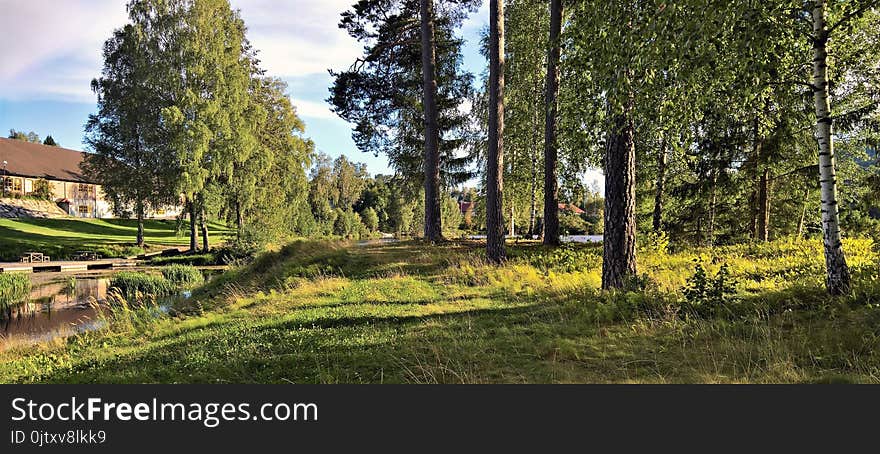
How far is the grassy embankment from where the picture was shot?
14.7ft

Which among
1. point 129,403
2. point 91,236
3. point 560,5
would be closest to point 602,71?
point 129,403

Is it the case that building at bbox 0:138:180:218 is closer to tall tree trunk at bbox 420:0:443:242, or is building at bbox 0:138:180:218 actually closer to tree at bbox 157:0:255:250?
tree at bbox 157:0:255:250

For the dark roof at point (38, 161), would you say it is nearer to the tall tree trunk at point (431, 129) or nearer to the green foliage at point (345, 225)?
the green foliage at point (345, 225)

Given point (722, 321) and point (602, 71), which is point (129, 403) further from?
Answer: point (602, 71)

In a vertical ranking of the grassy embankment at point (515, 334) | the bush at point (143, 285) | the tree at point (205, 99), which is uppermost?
the tree at point (205, 99)

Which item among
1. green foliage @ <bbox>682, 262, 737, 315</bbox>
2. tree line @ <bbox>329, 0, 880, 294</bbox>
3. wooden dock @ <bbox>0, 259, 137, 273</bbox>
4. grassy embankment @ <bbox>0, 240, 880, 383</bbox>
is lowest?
wooden dock @ <bbox>0, 259, 137, 273</bbox>

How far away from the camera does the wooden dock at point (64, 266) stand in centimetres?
2529

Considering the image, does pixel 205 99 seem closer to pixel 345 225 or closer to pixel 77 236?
pixel 77 236

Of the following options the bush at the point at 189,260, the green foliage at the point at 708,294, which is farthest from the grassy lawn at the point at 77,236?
the green foliage at the point at 708,294

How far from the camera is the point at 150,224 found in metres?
54.6

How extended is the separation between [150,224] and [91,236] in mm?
13322

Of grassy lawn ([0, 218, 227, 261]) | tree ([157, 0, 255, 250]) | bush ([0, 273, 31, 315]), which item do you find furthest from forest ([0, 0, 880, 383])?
grassy lawn ([0, 218, 227, 261])

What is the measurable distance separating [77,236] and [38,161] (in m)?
26.0

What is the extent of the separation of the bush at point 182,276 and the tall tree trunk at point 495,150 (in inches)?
598
